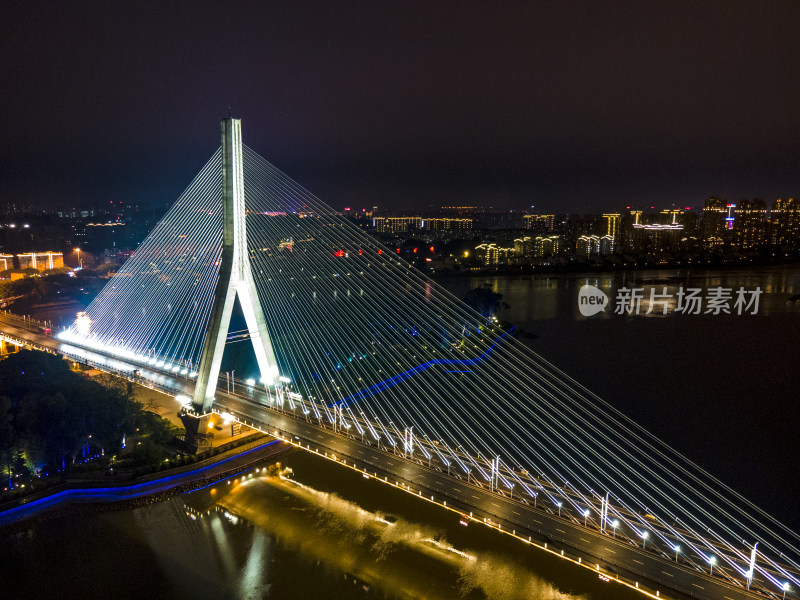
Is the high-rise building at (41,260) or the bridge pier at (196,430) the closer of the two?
the bridge pier at (196,430)

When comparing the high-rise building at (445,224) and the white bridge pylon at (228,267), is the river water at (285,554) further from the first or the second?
the high-rise building at (445,224)

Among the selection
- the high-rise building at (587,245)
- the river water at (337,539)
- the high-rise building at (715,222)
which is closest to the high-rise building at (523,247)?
the high-rise building at (587,245)

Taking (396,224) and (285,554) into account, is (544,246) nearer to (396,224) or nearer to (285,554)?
(396,224)

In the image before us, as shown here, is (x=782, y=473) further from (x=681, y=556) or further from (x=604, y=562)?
(x=604, y=562)

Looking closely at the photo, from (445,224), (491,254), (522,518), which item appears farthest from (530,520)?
(445,224)

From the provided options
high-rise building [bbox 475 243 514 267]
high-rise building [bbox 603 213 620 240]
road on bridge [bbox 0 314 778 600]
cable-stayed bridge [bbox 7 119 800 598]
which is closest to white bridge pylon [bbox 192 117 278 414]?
cable-stayed bridge [bbox 7 119 800 598]

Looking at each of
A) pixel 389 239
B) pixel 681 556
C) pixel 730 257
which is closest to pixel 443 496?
pixel 681 556
